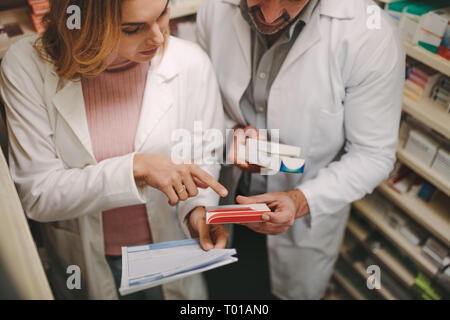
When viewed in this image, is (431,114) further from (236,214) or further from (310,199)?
(236,214)

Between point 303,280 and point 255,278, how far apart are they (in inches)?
13.7

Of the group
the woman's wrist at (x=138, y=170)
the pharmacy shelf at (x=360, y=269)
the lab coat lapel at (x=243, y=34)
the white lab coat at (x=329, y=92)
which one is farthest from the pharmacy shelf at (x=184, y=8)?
the pharmacy shelf at (x=360, y=269)

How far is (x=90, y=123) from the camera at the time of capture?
1.17 metres

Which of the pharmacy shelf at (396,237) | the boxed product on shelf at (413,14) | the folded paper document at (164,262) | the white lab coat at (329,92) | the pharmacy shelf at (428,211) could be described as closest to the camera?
the folded paper document at (164,262)

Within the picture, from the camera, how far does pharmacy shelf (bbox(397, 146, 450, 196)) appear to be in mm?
1431

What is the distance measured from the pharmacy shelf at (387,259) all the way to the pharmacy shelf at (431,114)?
772mm

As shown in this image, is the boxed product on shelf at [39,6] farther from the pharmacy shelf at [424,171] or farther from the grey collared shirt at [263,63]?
the pharmacy shelf at [424,171]

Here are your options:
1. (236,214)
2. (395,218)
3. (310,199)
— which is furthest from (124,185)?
(395,218)

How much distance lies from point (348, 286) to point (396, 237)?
563 mm

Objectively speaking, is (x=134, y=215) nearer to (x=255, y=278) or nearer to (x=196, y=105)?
(x=196, y=105)

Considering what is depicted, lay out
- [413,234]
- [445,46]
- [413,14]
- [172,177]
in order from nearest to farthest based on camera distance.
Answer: [172,177]
[445,46]
[413,14]
[413,234]

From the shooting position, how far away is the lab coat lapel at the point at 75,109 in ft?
3.64

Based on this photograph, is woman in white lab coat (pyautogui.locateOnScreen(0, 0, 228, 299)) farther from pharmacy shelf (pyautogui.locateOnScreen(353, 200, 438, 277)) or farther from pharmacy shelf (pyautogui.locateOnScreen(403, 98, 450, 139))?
pharmacy shelf (pyautogui.locateOnScreen(353, 200, 438, 277))

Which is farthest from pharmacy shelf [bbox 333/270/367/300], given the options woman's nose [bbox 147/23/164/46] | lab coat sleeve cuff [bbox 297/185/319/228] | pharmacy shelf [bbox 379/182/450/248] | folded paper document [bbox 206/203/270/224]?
woman's nose [bbox 147/23/164/46]
